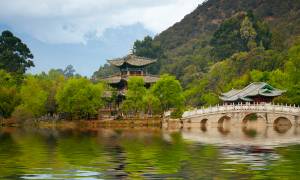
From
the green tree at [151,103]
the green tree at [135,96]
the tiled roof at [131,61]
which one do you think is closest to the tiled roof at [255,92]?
the green tree at [151,103]

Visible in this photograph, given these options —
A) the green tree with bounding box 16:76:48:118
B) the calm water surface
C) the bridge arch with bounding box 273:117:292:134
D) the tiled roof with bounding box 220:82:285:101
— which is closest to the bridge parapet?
the bridge arch with bounding box 273:117:292:134

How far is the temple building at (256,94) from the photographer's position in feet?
247

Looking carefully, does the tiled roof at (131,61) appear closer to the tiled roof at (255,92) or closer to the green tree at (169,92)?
the green tree at (169,92)

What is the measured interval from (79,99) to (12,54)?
39.1m

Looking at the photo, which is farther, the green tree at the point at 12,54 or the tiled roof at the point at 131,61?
the green tree at the point at 12,54

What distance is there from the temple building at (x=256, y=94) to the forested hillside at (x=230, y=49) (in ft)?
6.32

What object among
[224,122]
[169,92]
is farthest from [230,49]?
[169,92]

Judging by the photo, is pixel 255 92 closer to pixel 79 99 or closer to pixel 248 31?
pixel 79 99

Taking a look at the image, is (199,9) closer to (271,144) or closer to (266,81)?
(266,81)

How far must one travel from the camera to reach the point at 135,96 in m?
75.3

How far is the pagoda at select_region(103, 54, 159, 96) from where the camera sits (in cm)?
8575

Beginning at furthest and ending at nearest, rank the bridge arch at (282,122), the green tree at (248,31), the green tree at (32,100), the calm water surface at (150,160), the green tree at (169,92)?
the green tree at (248,31)
the green tree at (32,100)
the green tree at (169,92)
the bridge arch at (282,122)
the calm water surface at (150,160)

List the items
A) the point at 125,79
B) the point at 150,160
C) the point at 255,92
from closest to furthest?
the point at 150,160 < the point at 255,92 < the point at 125,79

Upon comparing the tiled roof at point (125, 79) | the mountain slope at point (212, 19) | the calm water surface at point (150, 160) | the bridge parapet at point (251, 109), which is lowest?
the calm water surface at point (150, 160)
